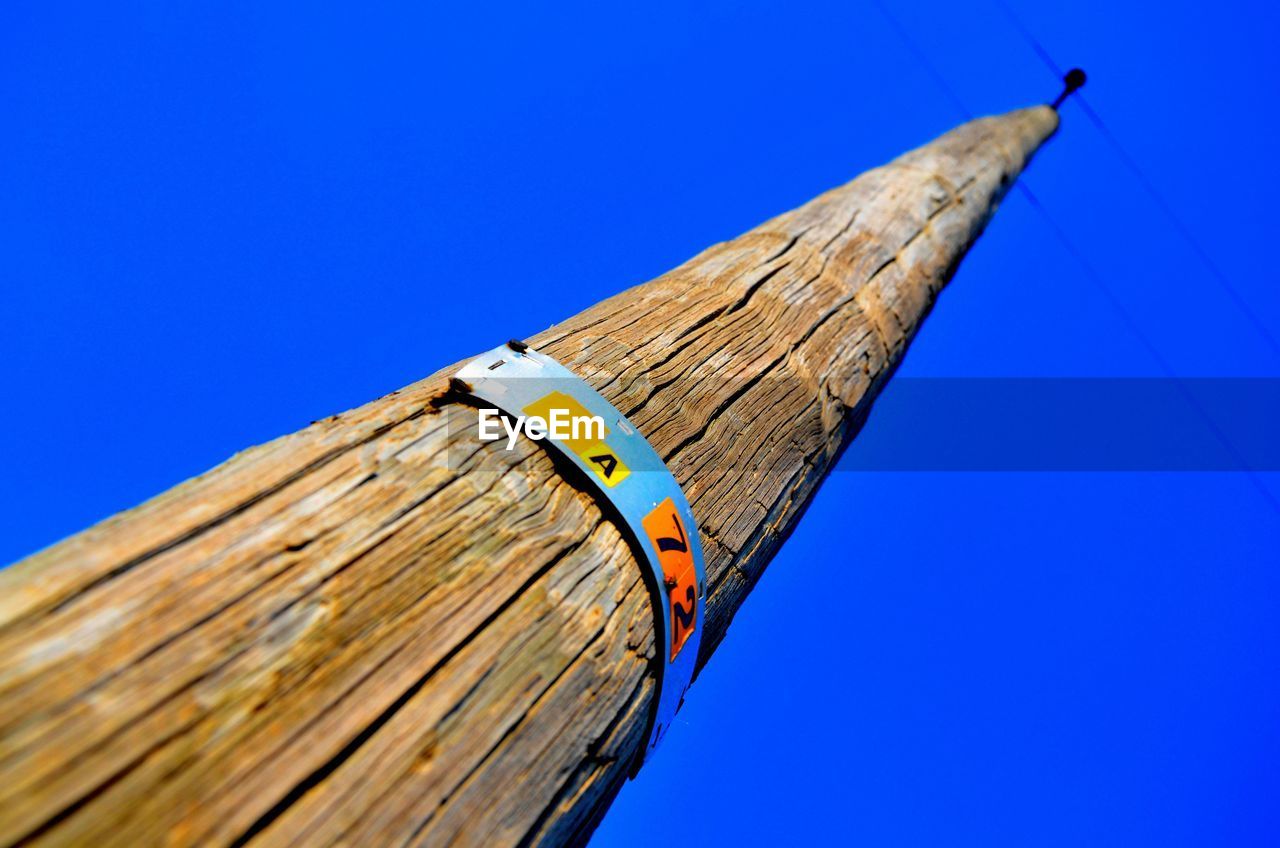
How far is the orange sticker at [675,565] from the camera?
153 centimetres

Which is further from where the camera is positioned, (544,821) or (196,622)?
(544,821)

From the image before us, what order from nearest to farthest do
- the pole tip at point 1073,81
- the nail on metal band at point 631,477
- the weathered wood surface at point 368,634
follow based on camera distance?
1. the weathered wood surface at point 368,634
2. the nail on metal band at point 631,477
3. the pole tip at point 1073,81

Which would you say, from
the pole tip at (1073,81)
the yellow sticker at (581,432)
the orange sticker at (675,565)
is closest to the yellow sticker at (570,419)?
the yellow sticker at (581,432)

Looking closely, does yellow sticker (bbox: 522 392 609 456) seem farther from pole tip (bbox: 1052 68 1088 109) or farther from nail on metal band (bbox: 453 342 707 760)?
pole tip (bbox: 1052 68 1088 109)

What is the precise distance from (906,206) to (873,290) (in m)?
0.75

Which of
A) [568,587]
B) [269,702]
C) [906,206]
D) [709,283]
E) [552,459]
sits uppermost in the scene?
[906,206]

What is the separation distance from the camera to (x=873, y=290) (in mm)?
2678

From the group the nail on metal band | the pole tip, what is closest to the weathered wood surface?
the nail on metal band

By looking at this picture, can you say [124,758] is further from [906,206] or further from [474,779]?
[906,206]

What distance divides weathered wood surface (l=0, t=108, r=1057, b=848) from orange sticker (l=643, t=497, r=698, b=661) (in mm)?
78

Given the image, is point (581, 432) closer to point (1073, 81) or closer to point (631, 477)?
point (631, 477)

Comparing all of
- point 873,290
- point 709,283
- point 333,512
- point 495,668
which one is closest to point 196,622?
point 333,512

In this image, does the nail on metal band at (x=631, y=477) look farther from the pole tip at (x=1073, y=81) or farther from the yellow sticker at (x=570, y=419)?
the pole tip at (x=1073, y=81)

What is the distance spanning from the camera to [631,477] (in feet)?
5.00
